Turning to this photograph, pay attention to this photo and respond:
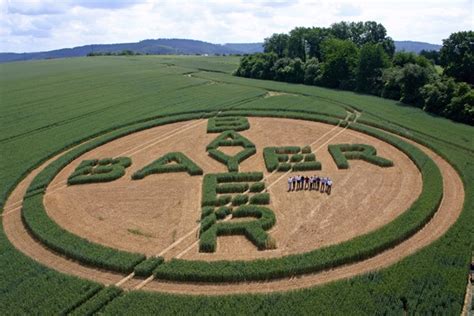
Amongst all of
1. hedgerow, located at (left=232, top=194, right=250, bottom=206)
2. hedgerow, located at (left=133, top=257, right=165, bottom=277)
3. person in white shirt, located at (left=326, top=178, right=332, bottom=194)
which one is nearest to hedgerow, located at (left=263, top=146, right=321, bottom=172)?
person in white shirt, located at (left=326, top=178, right=332, bottom=194)

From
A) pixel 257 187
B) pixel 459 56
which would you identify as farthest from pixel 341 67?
pixel 257 187

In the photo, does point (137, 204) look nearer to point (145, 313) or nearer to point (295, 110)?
point (145, 313)

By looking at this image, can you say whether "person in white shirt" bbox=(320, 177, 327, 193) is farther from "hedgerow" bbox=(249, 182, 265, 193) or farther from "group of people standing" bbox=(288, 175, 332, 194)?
"hedgerow" bbox=(249, 182, 265, 193)

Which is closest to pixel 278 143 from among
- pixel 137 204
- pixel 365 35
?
pixel 137 204

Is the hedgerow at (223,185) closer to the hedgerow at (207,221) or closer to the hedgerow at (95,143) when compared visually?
the hedgerow at (207,221)

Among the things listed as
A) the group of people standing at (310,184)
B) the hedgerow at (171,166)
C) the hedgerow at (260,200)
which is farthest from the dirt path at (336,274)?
the hedgerow at (171,166)

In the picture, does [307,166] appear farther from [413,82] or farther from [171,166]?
[413,82]
